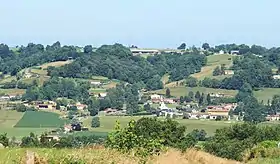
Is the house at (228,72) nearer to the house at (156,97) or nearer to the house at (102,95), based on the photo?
the house at (156,97)

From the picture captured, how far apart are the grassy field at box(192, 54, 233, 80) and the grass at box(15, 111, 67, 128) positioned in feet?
100

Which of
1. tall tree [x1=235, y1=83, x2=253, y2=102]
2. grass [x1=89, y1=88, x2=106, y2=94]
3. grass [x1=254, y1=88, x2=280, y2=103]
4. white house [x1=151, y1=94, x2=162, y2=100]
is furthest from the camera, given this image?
grass [x1=89, y1=88, x2=106, y2=94]

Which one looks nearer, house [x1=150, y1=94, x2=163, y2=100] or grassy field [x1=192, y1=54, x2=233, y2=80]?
house [x1=150, y1=94, x2=163, y2=100]

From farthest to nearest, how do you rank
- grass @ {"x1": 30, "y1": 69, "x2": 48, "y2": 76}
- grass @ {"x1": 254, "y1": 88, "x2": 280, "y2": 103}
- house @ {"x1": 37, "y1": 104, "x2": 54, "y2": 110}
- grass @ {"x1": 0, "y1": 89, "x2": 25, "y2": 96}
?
grass @ {"x1": 30, "y1": 69, "x2": 48, "y2": 76} → grass @ {"x1": 0, "y1": 89, "x2": 25, "y2": 96} → grass @ {"x1": 254, "y1": 88, "x2": 280, "y2": 103} → house @ {"x1": 37, "y1": 104, "x2": 54, "y2": 110}

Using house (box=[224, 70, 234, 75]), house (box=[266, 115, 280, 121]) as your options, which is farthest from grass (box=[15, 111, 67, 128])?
house (box=[224, 70, 234, 75])

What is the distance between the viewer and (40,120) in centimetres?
5566

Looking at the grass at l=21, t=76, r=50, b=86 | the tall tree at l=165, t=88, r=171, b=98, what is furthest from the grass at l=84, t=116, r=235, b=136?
the grass at l=21, t=76, r=50, b=86

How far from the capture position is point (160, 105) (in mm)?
66250

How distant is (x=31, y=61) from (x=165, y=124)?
83294 millimetres

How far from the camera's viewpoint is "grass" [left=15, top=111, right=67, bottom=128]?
171 feet

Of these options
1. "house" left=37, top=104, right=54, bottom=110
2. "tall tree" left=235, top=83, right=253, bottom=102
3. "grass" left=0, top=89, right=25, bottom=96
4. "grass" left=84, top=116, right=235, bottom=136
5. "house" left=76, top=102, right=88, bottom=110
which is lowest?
"grass" left=84, top=116, right=235, bottom=136

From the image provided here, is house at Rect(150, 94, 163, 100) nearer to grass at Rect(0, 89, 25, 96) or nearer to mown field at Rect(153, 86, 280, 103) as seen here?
mown field at Rect(153, 86, 280, 103)

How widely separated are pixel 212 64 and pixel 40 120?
48350 millimetres

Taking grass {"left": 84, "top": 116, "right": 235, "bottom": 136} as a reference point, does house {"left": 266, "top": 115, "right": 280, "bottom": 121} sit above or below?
below
